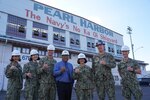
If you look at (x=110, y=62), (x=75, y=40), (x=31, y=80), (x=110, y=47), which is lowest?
(x=31, y=80)

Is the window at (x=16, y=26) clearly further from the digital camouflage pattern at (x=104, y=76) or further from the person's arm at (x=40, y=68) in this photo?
the digital camouflage pattern at (x=104, y=76)

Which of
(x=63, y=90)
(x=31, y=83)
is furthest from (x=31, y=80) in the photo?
(x=63, y=90)

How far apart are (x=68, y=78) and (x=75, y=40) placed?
24.7m

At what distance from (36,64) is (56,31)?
2194cm

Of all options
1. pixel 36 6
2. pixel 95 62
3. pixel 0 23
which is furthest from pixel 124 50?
pixel 36 6

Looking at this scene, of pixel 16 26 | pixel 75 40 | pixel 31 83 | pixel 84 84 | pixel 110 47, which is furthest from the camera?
pixel 110 47

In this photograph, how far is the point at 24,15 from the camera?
23953 millimetres

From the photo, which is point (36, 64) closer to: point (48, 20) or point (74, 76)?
point (74, 76)

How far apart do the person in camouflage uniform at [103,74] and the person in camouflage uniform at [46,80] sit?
4.58ft

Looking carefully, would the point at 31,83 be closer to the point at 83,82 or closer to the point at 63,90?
the point at 63,90

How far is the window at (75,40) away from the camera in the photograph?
1156 inches

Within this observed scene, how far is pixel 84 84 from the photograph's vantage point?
535 cm

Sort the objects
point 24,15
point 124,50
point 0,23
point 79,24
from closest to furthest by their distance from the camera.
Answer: point 124,50
point 0,23
point 24,15
point 79,24

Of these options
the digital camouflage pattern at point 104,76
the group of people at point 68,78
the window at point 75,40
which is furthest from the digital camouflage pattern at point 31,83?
the window at point 75,40
